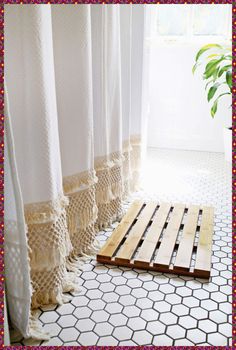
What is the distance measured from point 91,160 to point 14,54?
532 millimetres

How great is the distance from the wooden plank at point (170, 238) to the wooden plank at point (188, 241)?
0.03 meters

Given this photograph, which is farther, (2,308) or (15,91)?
(15,91)

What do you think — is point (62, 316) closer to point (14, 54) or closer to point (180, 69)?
point (14, 54)

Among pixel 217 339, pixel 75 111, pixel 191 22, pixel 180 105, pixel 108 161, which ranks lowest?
pixel 217 339

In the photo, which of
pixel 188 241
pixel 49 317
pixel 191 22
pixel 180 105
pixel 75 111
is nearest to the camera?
pixel 49 317

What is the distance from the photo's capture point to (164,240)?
5.13 feet

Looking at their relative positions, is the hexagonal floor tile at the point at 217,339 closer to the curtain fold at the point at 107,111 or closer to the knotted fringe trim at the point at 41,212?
the knotted fringe trim at the point at 41,212

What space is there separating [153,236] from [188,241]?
0.14m

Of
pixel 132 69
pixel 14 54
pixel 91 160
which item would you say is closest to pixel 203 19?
pixel 132 69

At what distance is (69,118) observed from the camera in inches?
53.2

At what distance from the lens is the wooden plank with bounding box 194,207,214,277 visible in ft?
4.49

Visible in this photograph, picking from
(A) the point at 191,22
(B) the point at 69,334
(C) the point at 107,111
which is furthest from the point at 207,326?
(A) the point at 191,22

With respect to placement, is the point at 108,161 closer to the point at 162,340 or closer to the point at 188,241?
the point at 188,241

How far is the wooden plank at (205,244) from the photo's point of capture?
1369 millimetres
